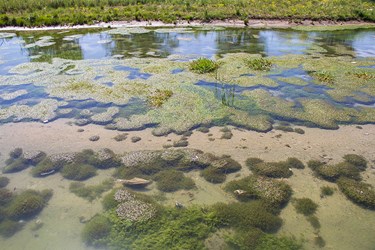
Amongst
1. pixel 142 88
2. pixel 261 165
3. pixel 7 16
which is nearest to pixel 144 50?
pixel 142 88

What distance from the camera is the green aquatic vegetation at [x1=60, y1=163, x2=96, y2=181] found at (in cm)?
546

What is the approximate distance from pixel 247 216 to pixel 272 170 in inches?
52.4

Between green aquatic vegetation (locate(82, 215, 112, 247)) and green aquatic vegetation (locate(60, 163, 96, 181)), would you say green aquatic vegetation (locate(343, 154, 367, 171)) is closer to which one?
green aquatic vegetation (locate(82, 215, 112, 247))

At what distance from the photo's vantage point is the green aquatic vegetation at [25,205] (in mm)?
4594

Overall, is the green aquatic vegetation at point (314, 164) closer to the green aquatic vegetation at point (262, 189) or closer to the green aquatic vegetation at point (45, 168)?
the green aquatic vegetation at point (262, 189)

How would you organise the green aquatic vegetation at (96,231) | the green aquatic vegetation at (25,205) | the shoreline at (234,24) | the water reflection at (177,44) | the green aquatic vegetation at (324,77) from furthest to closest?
1. the shoreline at (234,24)
2. the water reflection at (177,44)
3. the green aquatic vegetation at (324,77)
4. the green aquatic vegetation at (25,205)
5. the green aquatic vegetation at (96,231)

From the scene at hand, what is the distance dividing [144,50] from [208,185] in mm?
9846

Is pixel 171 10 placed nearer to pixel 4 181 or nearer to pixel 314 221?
pixel 4 181

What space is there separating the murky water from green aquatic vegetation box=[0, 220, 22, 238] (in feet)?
0.27

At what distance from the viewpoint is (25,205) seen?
470 centimetres

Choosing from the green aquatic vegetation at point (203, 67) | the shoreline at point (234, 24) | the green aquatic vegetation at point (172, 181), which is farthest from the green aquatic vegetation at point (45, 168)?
the shoreline at point (234, 24)

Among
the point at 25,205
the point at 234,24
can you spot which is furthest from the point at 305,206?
the point at 234,24

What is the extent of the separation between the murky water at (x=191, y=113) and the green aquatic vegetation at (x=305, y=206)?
0.10 meters

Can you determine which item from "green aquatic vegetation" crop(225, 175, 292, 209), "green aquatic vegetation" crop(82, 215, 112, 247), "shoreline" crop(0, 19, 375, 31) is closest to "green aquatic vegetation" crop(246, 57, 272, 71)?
"green aquatic vegetation" crop(225, 175, 292, 209)
